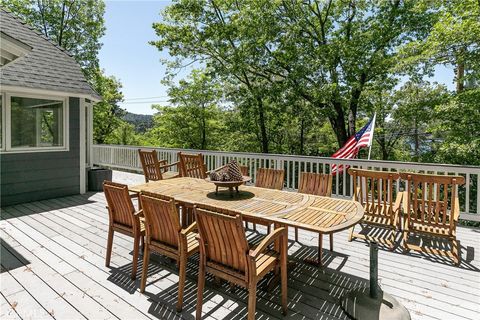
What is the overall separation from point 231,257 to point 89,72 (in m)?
19.5

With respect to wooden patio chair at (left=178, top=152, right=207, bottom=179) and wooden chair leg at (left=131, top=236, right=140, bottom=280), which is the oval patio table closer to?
wooden chair leg at (left=131, top=236, right=140, bottom=280)

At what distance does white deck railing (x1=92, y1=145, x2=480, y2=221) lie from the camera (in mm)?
4391

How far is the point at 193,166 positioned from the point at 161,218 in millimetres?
3021

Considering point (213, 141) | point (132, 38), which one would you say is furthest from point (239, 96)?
point (132, 38)

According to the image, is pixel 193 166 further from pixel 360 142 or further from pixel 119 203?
pixel 360 142

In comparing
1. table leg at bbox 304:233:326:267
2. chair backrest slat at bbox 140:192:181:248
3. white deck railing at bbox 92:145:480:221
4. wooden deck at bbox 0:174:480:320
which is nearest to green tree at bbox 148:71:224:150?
white deck railing at bbox 92:145:480:221

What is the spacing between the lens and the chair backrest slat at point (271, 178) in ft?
13.8

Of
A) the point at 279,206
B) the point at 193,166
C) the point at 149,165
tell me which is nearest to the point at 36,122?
the point at 149,165

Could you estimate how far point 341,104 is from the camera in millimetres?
11773

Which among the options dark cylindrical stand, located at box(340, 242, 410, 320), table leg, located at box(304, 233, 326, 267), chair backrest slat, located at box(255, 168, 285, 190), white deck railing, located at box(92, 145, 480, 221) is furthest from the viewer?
white deck railing, located at box(92, 145, 480, 221)

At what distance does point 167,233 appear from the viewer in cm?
259

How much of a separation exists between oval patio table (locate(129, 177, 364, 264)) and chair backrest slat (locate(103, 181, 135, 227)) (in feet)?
1.30

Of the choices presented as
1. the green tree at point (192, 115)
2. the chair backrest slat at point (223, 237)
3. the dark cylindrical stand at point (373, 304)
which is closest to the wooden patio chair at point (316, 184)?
the dark cylindrical stand at point (373, 304)

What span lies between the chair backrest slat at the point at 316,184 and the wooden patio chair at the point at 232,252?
5.22 feet
